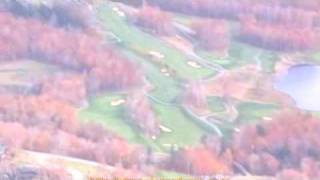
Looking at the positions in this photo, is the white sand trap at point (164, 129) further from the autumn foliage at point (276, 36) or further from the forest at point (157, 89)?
the autumn foliage at point (276, 36)

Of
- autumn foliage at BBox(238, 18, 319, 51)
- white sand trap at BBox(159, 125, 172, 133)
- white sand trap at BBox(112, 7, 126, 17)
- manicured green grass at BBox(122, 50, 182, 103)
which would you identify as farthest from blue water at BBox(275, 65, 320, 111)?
white sand trap at BBox(112, 7, 126, 17)

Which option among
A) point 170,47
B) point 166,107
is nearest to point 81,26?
point 170,47

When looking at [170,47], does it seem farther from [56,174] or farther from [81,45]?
[56,174]

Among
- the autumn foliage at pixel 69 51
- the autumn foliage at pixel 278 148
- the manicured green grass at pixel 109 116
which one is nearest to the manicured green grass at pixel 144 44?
the autumn foliage at pixel 69 51

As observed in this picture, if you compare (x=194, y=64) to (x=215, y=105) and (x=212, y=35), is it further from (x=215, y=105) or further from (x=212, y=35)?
(x=215, y=105)

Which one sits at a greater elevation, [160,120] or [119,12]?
[119,12]

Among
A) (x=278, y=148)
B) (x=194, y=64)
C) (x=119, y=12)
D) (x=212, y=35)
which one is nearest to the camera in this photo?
(x=278, y=148)

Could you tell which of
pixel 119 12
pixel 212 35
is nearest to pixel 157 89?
pixel 212 35
